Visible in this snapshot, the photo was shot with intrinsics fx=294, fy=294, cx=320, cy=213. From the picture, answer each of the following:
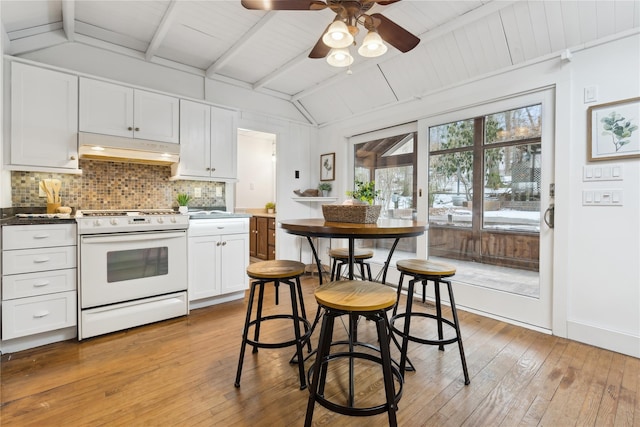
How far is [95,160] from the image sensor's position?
2943mm

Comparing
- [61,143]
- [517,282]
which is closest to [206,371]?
[61,143]

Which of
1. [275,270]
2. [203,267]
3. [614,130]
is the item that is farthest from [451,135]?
[203,267]

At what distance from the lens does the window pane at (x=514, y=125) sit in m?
2.56

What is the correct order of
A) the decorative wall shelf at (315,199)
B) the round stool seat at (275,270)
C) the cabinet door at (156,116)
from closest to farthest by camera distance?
the round stool seat at (275,270) < the cabinet door at (156,116) < the decorative wall shelf at (315,199)

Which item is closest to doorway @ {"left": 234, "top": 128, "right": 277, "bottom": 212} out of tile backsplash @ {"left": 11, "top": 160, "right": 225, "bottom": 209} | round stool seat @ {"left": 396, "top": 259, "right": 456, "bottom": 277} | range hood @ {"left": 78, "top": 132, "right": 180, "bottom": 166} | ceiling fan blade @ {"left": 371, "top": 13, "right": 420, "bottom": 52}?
tile backsplash @ {"left": 11, "top": 160, "right": 225, "bottom": 209}

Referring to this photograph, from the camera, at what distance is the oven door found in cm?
232

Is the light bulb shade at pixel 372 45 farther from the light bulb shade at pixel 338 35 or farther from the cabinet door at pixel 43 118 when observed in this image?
the cabinet door at pixel 43 118

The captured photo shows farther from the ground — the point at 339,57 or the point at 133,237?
the point at 339,57

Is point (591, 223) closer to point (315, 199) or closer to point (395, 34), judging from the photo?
point (395, 34)

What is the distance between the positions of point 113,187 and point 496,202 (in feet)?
12.5

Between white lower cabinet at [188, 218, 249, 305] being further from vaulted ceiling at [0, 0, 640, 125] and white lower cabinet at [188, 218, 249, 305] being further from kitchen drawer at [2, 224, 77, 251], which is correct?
vaulted ceiling at [0, 0, 640, 125]

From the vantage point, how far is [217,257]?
305 centimetres

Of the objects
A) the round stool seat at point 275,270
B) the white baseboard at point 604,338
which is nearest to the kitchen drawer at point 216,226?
the round stool seat at point 275,270

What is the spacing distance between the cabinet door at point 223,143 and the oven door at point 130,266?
98 cm
